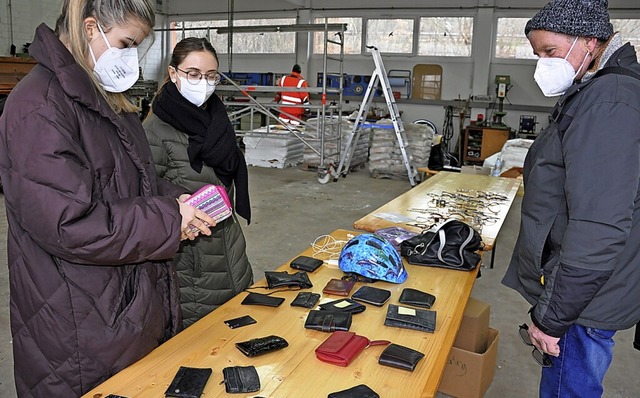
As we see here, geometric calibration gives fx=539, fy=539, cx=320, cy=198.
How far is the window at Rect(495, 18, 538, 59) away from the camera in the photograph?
984cm

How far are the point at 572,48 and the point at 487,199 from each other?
228 centimetres

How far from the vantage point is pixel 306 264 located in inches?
78.2

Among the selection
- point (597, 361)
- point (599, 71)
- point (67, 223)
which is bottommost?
point (597, 361)

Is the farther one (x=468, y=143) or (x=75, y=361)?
(x=468, y=143)

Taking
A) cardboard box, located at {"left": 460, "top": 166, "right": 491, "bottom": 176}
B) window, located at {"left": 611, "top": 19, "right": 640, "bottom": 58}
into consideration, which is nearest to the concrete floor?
cardboard box, located at {"left": 460, "top": 166, "right": 491, "bottom": 176}

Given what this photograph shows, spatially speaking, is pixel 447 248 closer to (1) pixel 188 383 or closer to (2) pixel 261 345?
(2) pixel 261 345

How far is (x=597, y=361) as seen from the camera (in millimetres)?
1453

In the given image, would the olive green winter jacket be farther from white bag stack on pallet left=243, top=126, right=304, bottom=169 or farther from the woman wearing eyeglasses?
white bag stack on pallet left=243, top=126, right=304, bottom=169

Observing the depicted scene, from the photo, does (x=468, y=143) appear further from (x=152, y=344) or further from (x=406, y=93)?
(x=152, y=344)

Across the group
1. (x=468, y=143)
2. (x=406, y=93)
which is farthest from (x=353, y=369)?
(x=406, y=93)

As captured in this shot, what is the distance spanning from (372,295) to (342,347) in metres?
0.38

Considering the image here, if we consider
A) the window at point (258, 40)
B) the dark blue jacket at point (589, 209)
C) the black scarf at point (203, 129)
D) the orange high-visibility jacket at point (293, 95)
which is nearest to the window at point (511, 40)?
the orange high-visibility jacket at point (293, 95)

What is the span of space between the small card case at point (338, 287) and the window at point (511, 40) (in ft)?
30.4

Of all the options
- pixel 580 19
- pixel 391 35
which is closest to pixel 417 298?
pixel 580 19
